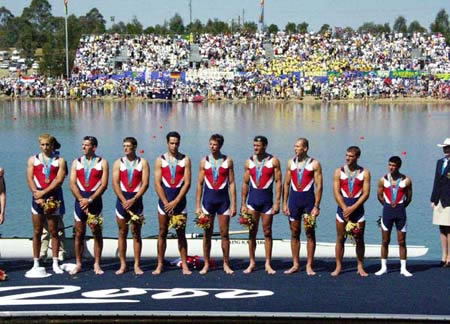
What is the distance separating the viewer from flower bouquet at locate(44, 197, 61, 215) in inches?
435

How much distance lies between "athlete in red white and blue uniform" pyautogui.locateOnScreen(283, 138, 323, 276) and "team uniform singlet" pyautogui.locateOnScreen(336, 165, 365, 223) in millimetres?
355

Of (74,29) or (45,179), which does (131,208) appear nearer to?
(45,179)

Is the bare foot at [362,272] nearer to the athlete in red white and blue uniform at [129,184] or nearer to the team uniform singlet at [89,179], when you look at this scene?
the athlete in red white and blue uniform at [129,184]

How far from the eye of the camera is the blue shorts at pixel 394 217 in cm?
1129

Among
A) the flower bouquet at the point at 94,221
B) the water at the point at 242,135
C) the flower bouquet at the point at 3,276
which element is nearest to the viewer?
the flower bouquet at the point at 3,276

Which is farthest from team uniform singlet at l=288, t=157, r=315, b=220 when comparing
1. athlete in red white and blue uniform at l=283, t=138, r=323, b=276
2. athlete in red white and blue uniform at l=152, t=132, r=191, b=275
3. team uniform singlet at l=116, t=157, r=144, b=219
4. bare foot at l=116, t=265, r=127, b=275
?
bare foot at l=116, t=265, r=127, b=275

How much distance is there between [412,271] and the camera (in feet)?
38.1

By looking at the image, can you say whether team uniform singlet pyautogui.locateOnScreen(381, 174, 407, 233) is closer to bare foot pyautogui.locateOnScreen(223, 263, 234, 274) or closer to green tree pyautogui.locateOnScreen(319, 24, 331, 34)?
bare foot pyautogui.locateOnScreen(223, 263, 234, 274)

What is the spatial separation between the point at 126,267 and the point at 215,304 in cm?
237

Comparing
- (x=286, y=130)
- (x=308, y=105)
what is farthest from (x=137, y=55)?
(x=286, y=130)

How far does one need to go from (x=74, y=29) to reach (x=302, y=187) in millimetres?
102510

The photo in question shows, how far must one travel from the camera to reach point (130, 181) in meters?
11.1

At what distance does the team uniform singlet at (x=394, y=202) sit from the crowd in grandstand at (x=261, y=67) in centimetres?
6376

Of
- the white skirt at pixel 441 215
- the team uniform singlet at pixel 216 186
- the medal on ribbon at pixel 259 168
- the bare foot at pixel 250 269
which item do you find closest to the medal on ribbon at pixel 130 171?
the team uniform singlet at pixel 216 186
